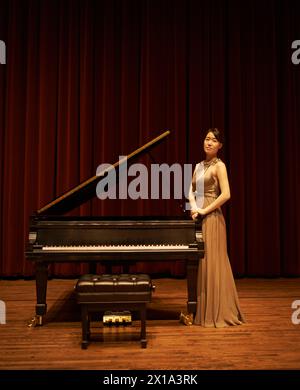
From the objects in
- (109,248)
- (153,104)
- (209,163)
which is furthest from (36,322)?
(153,104)

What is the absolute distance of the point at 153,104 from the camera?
575 cm

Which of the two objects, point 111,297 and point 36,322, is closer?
point 111,297

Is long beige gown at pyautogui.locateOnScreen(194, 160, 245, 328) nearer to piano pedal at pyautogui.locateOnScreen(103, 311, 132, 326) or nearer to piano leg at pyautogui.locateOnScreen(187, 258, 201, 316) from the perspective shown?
piano leg at pyautogui.locateOnScreen(187, 258, 201, 316)

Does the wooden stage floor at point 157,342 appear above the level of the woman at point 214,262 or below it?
below

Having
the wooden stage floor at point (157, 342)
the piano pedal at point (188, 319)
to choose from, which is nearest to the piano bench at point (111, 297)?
the wooden stage floor at point (157, 342)

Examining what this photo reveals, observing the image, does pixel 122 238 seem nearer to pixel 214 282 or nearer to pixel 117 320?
pixel 117 320

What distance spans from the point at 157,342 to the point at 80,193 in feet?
4.36

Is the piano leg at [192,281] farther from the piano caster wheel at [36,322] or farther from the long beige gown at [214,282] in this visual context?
the piano caster wheel at [36,322]

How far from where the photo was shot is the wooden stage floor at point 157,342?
2746mm

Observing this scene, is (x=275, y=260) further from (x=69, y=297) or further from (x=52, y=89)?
(x=52, y=89)

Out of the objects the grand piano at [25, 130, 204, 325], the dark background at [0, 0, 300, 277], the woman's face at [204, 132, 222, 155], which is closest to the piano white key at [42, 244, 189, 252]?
the grand piano at [25, 130, 204, 325]

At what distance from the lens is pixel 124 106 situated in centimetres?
572

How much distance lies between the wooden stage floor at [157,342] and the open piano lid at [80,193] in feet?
3.09

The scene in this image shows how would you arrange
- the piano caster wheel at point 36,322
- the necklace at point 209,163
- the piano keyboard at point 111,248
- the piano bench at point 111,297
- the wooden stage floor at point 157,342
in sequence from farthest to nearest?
the necklace at point 209,163 < the piano caster wheel at point 36,322 < the piano keyboard at point 111,248 < the piano bench at point 111,297 < the wooden stage floor at point 157,342
